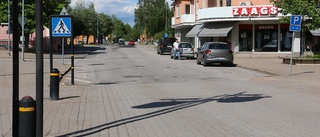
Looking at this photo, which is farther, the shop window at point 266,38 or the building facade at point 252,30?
the shop window at point 266,38

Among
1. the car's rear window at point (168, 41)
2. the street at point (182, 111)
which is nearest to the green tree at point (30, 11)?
the car's rear window at point (168, 41)

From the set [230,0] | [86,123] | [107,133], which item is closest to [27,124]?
[107,133]

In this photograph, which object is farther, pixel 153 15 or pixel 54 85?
pixel 153 15

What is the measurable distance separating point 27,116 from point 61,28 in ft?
28.5

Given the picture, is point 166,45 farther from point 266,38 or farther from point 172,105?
point 172,105

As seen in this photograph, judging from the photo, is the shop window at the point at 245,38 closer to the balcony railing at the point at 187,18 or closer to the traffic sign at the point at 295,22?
the balcony railing at the point at 187,18

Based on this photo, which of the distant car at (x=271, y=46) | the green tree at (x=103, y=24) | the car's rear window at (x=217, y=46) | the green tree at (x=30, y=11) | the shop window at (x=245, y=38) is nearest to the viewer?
the car's rear window at (x=217, y=46)

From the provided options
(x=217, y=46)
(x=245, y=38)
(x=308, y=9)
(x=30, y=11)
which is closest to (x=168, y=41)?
(x=245, y=38)

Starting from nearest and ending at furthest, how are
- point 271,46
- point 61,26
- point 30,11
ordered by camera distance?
point 61,26, point 271,46, point 30,11

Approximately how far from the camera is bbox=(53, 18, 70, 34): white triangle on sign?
44.9 ft

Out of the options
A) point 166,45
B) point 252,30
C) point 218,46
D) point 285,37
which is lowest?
point 218,46

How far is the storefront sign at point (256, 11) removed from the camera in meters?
35.7

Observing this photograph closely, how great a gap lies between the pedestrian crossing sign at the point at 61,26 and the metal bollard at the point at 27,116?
28.0ft

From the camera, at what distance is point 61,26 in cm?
1370
